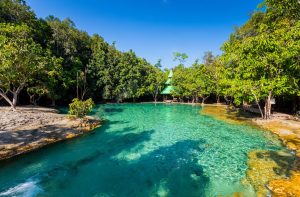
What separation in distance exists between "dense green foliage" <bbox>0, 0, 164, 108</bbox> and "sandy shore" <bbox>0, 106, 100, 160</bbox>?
22.0 ft

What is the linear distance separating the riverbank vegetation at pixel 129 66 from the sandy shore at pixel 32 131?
5165mm

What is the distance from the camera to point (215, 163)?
9789 millimetres

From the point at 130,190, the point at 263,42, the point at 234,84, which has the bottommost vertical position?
the point at 130,190

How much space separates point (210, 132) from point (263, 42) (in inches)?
345

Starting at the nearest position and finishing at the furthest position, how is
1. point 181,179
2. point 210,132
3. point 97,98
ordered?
point 181,179 → point 210,132 → point 97,98

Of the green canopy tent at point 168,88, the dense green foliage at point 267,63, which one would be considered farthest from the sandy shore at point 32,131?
the green canopy tent at point 168,88

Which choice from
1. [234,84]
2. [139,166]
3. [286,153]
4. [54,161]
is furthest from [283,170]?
[234,84]

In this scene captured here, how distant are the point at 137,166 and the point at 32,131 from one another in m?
8.45

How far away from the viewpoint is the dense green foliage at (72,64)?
26797 mm

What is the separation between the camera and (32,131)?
13320 mm

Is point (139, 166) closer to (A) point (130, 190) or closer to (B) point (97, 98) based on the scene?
(A) point (130, 190)

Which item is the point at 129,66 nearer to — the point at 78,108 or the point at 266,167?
the point at 78,108

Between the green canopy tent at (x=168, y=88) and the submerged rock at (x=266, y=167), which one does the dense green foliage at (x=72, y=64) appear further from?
the submerged rock at (x=266, y=167)

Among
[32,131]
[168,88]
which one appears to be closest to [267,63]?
[32,131]
